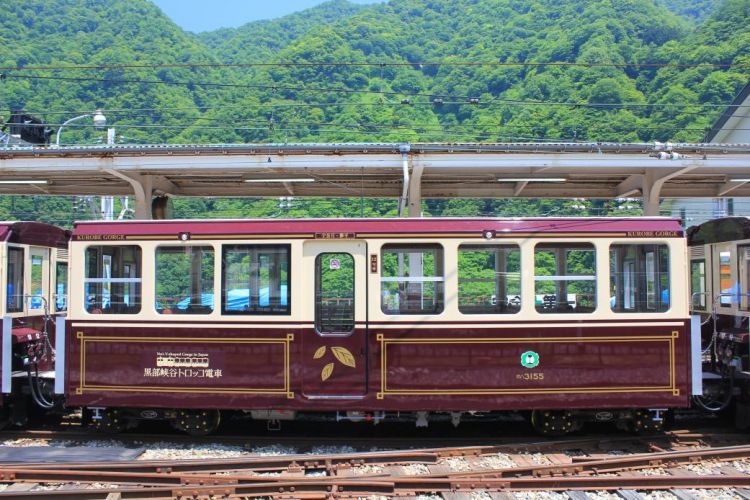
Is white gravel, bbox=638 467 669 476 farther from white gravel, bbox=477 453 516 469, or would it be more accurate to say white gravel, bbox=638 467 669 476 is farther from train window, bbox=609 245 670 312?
train window, bbox=609 245 670 312

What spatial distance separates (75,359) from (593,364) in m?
6.61

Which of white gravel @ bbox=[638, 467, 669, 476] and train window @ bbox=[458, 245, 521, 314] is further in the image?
train window @ bbox=[458, 245, 521, 314]

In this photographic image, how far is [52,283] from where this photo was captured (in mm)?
10781

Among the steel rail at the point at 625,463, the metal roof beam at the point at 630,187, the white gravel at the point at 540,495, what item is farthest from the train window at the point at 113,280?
the metal roof beam at the point at 630,187

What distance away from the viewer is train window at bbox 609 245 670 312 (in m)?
8.58

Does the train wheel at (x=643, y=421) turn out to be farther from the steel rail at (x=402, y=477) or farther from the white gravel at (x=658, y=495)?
the white gravel at (x=658, y=495)

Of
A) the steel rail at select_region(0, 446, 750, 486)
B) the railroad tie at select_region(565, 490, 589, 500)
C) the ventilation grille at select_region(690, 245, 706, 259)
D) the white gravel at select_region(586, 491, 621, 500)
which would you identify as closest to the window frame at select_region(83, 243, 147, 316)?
the steel rail at select_region(0, 446, 750, 486)

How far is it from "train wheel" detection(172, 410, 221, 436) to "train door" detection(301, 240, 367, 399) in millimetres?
1465

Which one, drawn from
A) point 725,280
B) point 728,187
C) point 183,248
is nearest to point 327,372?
point 183,248

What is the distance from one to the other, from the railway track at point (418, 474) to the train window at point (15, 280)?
2722mm

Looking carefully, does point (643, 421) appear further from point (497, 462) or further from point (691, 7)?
point (691, 7)

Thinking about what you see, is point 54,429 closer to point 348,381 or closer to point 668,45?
point 348,381

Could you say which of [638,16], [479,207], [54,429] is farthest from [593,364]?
[638,16]

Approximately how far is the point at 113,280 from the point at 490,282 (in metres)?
4.82
